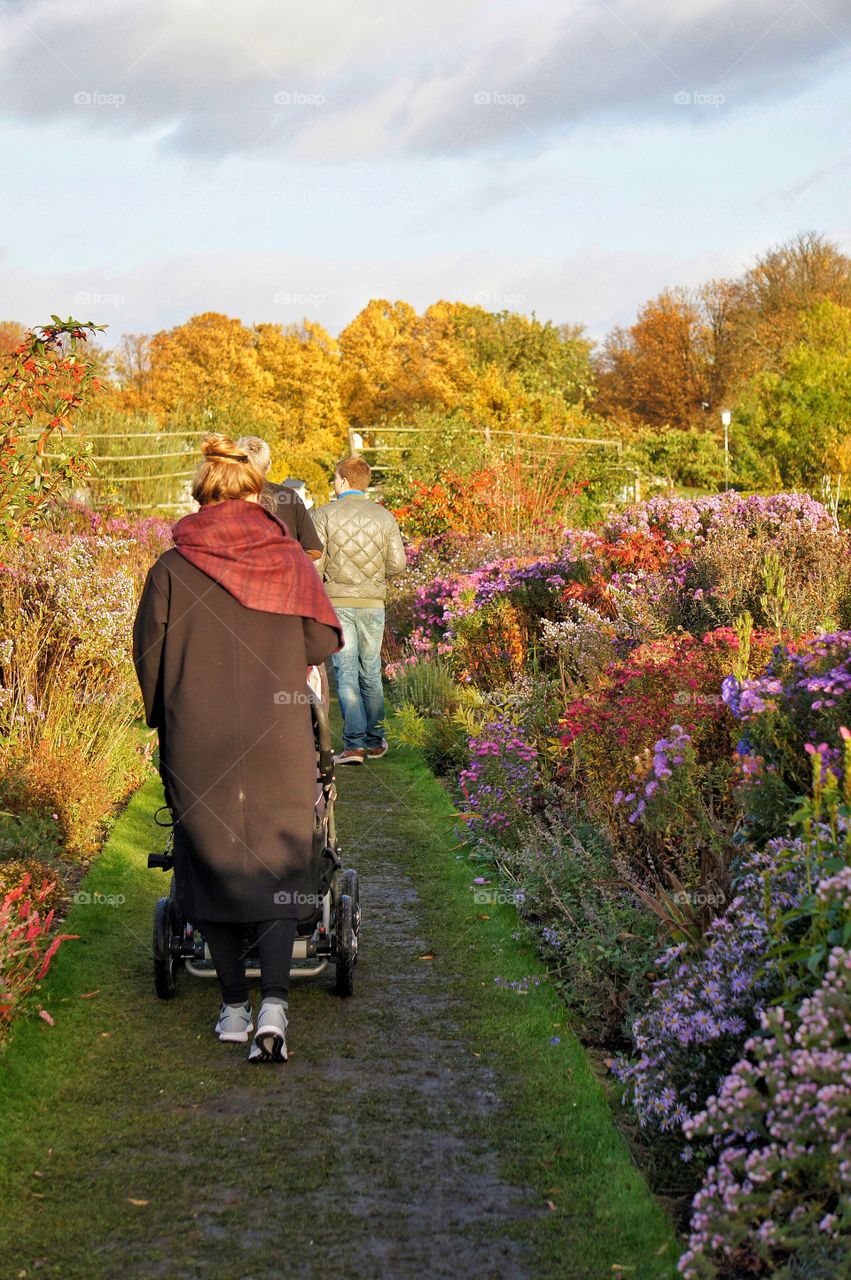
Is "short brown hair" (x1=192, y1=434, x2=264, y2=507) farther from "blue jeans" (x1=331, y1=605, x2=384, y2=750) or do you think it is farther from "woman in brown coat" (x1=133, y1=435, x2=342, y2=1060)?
"blue jeans" (x1=331, y1=605, x2=384, y2=750)

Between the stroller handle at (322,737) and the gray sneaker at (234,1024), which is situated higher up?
the stroller handle at (322,737)

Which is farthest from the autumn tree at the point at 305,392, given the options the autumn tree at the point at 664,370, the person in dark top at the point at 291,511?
the person in dark top at the point at 291,511

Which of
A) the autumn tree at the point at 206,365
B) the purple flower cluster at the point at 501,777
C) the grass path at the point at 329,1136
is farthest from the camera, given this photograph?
the autumn tree at the point at 206,365

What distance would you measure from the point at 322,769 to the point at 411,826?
3.16 metres

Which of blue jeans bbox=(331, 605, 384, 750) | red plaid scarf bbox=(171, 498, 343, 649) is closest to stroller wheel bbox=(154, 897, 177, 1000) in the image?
red plaid scarf bbox=(171, 498, 343, 649)

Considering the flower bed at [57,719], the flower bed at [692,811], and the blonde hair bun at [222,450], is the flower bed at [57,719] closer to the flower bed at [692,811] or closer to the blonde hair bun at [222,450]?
the blonde hair bun at [222,450]

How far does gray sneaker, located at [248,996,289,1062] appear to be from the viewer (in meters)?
4.30

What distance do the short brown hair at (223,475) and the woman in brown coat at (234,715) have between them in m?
0.01

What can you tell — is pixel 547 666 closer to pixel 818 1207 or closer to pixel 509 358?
pixel 818 1207

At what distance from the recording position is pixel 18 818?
6.45 metres

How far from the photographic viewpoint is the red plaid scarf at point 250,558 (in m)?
4.27

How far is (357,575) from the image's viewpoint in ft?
32.1

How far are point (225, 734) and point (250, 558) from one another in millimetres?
597

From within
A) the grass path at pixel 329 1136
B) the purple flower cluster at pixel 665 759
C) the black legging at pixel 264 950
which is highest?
the purple flower cluster at pixel 665 759
